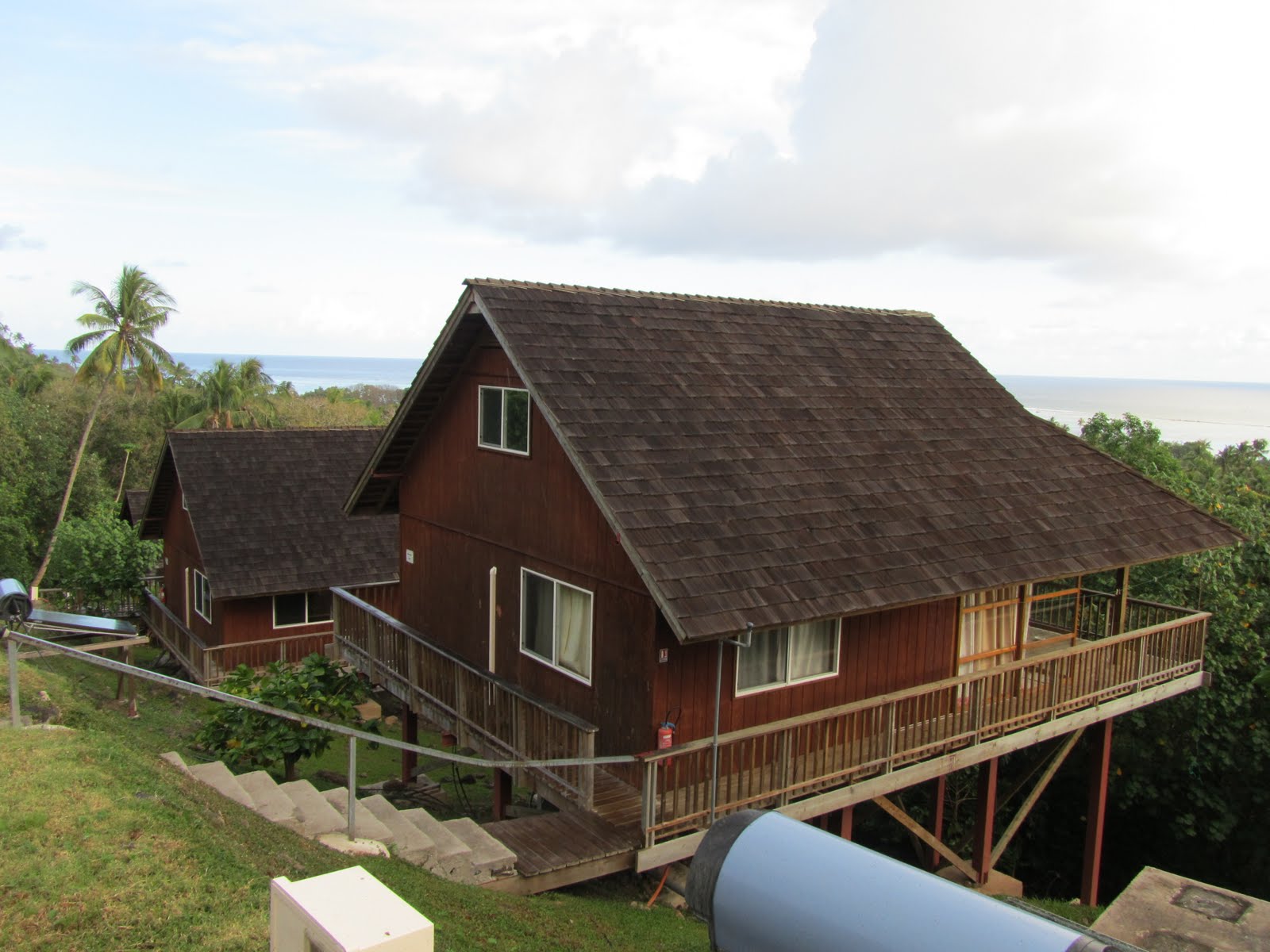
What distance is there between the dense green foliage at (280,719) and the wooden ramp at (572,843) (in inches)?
124

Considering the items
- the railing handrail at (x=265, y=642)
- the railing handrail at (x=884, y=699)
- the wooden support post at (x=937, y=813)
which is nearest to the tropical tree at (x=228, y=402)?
the railing handrail at (x=265, y=642)

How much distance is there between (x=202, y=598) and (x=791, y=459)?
Answer: 766 inches

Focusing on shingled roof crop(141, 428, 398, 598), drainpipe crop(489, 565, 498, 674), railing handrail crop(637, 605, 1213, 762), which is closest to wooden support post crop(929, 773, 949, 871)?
railing handrail crop(637, 605, 1213, 762)

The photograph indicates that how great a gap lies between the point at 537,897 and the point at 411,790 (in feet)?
24.9

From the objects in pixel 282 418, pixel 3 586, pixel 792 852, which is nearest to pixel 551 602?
pixel 3 586

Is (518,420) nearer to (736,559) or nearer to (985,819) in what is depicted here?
(736,559)

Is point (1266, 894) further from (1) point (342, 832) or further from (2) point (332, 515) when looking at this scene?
(2) point (332, 515)

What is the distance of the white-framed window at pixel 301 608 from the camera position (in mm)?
24562

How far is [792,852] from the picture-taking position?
5.41 metres

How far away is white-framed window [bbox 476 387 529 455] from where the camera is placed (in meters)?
12.8

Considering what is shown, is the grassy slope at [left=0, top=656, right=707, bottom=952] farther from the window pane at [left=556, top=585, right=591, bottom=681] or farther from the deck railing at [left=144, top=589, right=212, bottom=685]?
the deck railing at [left=144, top=589, right=212, bottom=685]

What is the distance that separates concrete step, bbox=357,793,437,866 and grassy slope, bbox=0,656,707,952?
0.36 metres

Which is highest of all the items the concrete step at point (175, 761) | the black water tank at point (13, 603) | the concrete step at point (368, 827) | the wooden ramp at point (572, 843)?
the black water tank at point (13, 603)

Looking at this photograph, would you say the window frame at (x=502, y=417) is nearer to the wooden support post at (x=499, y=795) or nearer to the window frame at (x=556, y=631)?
the window frame at (x=556, y=631)
